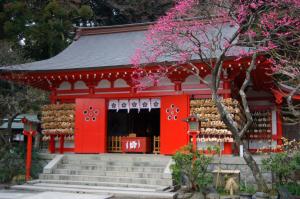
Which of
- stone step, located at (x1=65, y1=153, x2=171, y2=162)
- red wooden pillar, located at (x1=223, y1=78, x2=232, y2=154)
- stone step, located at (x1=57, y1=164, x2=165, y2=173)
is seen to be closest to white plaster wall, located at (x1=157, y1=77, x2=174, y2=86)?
red wooden pillar, located at (x1=223, y1=78, x2=232, y2=154)

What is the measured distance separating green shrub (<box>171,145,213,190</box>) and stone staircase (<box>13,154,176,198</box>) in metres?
0.70

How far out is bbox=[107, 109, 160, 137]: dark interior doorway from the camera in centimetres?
1933

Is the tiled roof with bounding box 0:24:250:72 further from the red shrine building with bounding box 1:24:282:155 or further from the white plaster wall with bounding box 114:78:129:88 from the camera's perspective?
the white plaster wall with bounding box 114:78:129:88

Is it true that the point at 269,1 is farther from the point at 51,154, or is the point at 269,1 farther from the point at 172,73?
the point at 51,154

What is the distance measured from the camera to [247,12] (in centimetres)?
1127

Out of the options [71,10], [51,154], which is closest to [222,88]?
[51,154]

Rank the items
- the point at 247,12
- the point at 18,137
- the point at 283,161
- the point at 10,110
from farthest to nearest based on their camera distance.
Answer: the point at 18,137 < the point at 10,110 < the point at 247,12 < the point at 283,161

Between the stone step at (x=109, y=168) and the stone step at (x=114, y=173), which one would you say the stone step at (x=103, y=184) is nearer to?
the stone step at (x=114, y=173)

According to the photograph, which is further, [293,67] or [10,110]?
[10,110]

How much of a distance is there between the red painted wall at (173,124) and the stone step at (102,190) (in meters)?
3.05

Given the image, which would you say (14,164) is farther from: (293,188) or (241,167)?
(293,188)

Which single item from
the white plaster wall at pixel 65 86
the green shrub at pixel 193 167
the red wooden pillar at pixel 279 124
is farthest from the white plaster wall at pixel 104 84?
the red wooden pillar at pixel 279 124

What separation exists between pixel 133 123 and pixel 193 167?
375 inches

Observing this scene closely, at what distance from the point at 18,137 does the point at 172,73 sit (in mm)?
16782
